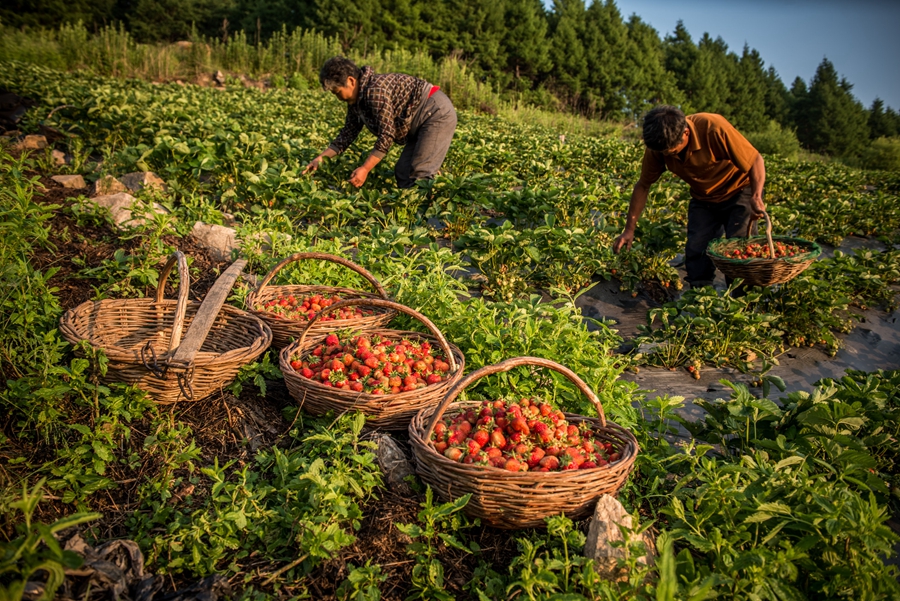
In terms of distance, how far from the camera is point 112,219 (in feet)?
12.5

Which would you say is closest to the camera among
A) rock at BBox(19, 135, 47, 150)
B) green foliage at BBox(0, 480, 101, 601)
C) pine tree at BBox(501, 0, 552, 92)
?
green foliage at BBox(0, 480, 101, 601)

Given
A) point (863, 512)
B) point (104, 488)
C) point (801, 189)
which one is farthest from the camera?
point (801, 189)

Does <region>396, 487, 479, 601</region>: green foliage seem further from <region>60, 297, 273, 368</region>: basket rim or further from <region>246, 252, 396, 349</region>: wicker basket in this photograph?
<region>246, 252, 396, 349</region>: wicker basket

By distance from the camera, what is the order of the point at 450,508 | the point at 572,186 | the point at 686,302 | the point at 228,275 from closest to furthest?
the point at 450,508 < the point at 228,275 < the point at 686,302 < the point at 572,186

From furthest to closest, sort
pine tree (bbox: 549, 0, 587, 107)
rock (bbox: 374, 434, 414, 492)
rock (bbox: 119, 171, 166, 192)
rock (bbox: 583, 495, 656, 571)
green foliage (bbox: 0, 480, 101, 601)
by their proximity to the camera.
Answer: pine tree (bbox: 549, 0, 587, 107)
rock (bbox: 119, 171, 166, 192)
rock (bbox: 374, 434, 414, 492)
rock (bbox: 583, 495, 656, 571)
green foliage (bbox: 0, 480, 101, 601)

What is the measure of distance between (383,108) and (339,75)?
465 mm

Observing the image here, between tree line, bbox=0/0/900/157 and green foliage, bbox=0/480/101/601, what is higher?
tree line, bbox=0/0/900/157

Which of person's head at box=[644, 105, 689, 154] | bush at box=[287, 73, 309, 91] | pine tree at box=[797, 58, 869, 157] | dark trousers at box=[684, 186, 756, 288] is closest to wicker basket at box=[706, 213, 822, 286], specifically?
dark trousers at box=[684, 186, 756, 288]

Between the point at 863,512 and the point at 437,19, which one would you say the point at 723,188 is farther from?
the point at 437,19

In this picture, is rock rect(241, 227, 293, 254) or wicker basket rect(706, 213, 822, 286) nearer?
rock rect(241, 227, 293, 254)

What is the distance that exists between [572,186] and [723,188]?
4.99 ft

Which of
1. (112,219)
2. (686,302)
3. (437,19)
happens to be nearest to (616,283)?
(686,302)

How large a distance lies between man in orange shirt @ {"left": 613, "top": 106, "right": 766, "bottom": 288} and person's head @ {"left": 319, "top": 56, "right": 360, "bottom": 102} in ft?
7.78

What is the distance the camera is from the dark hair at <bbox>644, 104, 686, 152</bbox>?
3873 mm
